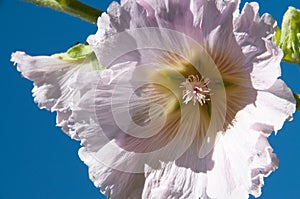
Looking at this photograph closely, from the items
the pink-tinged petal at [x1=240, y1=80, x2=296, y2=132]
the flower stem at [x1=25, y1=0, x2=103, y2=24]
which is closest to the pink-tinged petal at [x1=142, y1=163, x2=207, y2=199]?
the pink-tinged petal at [x1=240, y1=80, x2=296, y2=132]

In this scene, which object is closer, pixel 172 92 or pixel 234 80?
pixel 234 80

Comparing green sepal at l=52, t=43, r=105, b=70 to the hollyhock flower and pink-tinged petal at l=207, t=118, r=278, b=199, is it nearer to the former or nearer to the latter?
the hollyhock flower

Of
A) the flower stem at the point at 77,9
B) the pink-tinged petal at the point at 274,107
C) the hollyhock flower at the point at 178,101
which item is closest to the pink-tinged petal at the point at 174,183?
the hollyhock flower at the point at 178,101

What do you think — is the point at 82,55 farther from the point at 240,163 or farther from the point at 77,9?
the point at 240,163

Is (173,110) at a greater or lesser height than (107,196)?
greater

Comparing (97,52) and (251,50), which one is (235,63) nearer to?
(251,50)

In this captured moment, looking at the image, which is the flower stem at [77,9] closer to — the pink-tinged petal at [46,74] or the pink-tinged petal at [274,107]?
the pink-tinged petal at [46,74]

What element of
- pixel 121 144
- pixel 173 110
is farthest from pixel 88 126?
pixel 173 110
